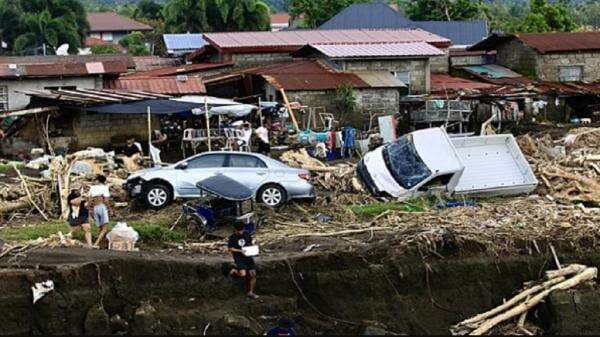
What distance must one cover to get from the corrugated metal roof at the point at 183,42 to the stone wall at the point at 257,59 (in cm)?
999

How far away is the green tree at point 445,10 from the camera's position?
62125 mm

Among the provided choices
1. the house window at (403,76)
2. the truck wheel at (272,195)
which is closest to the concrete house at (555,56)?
the house window at (403,76)

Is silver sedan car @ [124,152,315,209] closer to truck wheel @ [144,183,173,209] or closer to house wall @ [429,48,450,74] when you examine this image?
truck wheel @ [144,183,173,209]

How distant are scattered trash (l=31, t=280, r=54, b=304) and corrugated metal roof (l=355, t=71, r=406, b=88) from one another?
2132 cm

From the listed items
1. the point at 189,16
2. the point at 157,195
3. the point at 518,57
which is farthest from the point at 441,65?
the point at 157,195

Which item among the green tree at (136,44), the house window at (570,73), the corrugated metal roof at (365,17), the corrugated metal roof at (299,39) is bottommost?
the green tree at (136,44)

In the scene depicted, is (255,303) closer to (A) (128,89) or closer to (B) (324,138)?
(B) (324,138)

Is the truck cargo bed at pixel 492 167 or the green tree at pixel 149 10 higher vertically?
the truck cargo bed at pixel 492 167

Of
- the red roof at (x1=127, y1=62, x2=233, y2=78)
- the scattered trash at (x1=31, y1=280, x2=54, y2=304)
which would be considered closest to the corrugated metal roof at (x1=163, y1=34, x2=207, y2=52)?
the red roof at (x1=127, y1=62, x2=233, y2=78)

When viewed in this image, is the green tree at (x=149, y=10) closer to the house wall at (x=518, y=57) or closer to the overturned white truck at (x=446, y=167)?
the house wall at (x=518, y=57)

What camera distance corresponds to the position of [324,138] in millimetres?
29469

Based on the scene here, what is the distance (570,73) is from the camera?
41.6 metres

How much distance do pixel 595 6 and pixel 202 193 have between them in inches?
4348

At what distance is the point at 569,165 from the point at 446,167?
5051 mm
